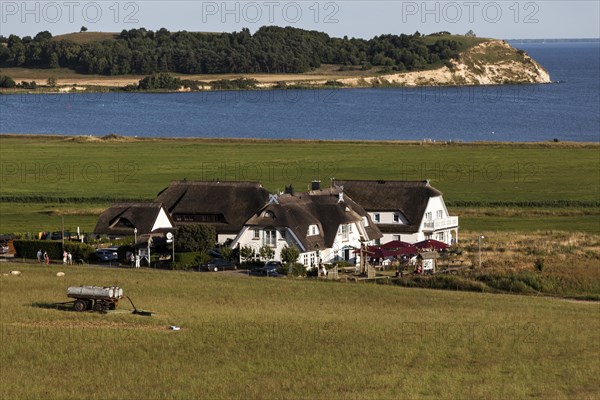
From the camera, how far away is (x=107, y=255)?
2502 inches

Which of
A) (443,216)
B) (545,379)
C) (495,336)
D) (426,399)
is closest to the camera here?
(426,399)

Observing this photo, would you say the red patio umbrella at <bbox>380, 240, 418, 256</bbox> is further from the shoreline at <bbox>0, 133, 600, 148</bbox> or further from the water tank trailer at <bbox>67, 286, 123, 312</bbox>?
the shoreline at <bbox>0, 133, 600, 148</bbox>

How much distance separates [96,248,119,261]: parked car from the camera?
63344 mm

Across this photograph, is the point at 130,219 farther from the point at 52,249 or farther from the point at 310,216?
the point at 310,216

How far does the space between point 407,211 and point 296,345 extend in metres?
32.0

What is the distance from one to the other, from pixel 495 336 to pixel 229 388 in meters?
11.6

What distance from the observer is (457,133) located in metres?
174

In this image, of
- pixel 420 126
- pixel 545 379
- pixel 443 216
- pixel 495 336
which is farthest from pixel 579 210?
pixel 420 126

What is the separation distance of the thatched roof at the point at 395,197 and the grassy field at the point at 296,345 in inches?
698

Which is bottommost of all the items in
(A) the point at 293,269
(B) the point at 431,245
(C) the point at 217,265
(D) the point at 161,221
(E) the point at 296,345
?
(E) the point at 296,345

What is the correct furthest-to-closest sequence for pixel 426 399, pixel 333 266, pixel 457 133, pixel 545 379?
pixel 457 133, pixel 333 266, pixel 545 379, pixel 426 399

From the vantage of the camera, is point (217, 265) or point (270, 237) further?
point (270, 237)

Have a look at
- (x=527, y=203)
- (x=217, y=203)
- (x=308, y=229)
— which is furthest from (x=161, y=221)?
(x=527, y=203)

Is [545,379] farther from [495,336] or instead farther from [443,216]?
[443,216]
